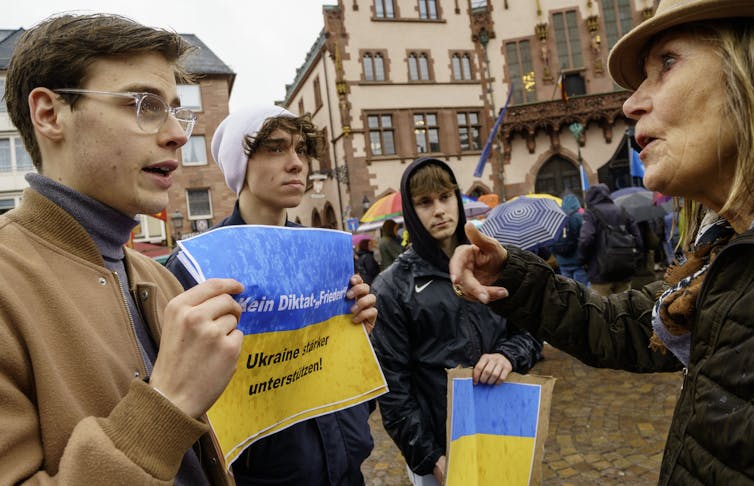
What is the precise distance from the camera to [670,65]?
4.02 ft

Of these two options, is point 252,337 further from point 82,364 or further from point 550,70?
point 550,70

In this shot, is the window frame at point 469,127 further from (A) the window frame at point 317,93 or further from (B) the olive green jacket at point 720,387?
(B) the olive green jacket at point 720,387

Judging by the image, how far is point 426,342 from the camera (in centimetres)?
248

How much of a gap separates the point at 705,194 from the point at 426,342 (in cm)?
150

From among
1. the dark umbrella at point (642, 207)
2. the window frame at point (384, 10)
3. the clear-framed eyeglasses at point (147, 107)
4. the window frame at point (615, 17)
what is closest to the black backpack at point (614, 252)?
the dark umbrella at point (642, 207)

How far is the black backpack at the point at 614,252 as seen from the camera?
6293mm

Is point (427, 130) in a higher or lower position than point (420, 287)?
higher

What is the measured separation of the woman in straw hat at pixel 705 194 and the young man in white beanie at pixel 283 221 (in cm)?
93

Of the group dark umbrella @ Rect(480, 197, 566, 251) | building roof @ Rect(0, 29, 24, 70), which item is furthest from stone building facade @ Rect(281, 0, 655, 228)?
building roof @ Rect(0, 29, 24, 70)

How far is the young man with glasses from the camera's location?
88 cm

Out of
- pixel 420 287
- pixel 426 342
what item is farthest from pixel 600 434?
pixel 420 287

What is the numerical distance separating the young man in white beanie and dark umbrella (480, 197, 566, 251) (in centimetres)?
432

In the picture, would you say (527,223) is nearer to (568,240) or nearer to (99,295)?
(568,240)

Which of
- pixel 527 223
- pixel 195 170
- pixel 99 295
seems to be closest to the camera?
pixel 99 295
